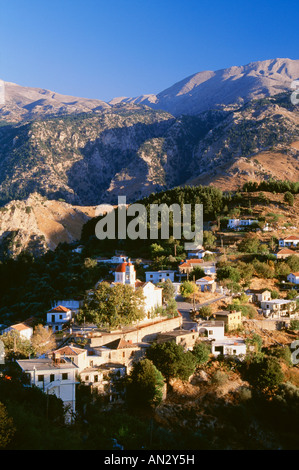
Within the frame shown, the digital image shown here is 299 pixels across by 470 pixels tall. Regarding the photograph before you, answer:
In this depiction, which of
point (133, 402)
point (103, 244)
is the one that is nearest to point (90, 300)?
point (133, 402)

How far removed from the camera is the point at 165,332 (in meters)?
31.4

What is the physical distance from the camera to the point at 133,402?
25.8 m

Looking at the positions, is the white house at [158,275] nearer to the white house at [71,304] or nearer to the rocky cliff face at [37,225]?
the white house at [71,304]

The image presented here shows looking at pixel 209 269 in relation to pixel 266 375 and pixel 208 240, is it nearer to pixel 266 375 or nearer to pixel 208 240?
pixel 208 240

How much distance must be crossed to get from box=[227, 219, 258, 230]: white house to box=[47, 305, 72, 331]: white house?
29788mm

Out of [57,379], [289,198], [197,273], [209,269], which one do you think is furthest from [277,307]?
[289,198]

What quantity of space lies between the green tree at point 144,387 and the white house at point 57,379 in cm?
363

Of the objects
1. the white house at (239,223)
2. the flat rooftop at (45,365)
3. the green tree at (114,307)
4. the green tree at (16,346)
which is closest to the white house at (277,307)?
the green tree at (114,307)

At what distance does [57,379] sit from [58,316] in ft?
38.5

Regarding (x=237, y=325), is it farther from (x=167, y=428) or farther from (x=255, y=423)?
(x=167, y=428)

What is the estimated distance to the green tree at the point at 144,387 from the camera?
1009 inches

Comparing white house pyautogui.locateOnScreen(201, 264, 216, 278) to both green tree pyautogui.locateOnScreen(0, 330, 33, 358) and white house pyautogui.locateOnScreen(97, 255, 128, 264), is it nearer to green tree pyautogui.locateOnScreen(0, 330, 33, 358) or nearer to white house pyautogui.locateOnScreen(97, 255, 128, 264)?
white house pyautogui.locateOnScreen(97, 255, 128, 264)
